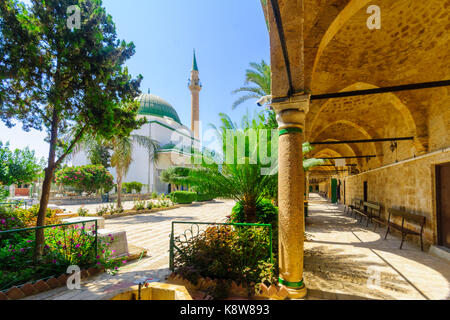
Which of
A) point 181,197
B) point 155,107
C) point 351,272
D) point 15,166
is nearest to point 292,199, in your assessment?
point 351,272

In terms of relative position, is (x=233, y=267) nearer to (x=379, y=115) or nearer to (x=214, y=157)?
(x=214, y=157)

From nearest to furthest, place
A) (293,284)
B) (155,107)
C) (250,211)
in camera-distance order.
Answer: (293,284) → (250,211) → (155,107)

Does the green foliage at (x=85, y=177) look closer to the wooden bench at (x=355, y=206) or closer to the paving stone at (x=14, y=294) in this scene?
the paving stone at (x=14, y=294)

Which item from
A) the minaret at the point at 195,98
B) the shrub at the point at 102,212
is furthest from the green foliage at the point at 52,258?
the minaret at the point at 195,98

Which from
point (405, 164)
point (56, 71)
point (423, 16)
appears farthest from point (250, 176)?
point (405, 164)

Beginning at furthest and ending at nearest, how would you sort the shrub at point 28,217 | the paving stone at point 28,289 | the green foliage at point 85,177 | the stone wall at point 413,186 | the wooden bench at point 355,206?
the green foliage at point 85,177 → the wooden bench at point 355,206 → the shrub at point 28,217 → the stone wall at point 413,186 → the paving stone at point 28,289

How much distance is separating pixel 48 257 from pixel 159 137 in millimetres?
30940

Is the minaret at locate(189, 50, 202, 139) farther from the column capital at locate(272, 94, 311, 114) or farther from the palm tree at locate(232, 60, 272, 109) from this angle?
the column capital at locate(272, 94, 311, 114)

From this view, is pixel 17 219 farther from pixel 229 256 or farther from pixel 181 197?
pixel 181 197

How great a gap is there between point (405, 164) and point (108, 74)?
916 cm

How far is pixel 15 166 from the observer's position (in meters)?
9.46

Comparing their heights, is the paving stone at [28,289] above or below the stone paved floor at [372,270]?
above

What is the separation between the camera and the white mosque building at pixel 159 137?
31.2m

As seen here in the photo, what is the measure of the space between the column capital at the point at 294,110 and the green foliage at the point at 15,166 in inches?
440
